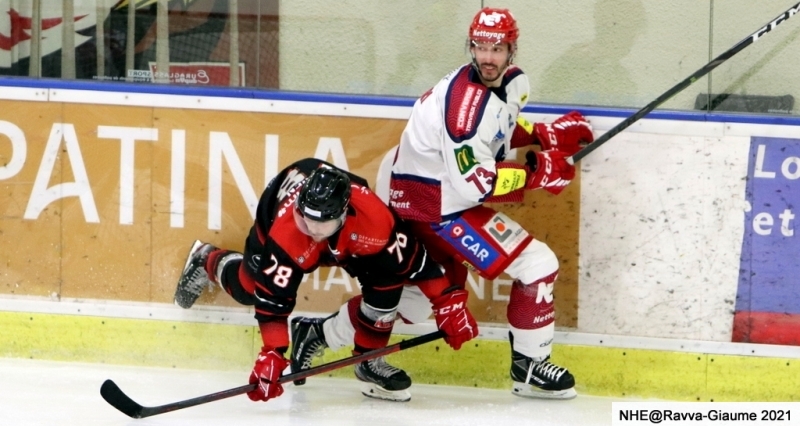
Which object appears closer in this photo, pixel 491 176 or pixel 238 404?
pixel 491 176

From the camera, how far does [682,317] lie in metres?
3.75

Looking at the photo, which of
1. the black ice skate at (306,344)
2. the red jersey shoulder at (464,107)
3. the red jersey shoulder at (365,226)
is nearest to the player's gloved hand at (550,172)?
the red jersey shoulder at (464,107)

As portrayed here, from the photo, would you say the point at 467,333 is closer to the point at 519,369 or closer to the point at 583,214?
the point at 519,369

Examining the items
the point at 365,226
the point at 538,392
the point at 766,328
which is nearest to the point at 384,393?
the point at 538,392

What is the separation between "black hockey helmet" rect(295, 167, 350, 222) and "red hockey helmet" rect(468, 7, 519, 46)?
2.05 feet

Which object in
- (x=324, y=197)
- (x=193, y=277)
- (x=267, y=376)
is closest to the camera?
(x=324, y=197)

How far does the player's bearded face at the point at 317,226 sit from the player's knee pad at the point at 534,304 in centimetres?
69

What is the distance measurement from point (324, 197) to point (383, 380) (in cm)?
81

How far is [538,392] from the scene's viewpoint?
3686mm

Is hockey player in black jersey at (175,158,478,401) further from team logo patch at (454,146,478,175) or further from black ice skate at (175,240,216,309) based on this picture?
team logo patch at (454,146,478,175)

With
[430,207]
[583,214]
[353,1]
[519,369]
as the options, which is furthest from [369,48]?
[519,369]

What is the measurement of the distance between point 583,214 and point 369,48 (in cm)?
93

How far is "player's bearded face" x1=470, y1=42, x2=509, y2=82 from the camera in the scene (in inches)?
134

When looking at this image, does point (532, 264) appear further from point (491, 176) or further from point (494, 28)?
point (494, 28)
